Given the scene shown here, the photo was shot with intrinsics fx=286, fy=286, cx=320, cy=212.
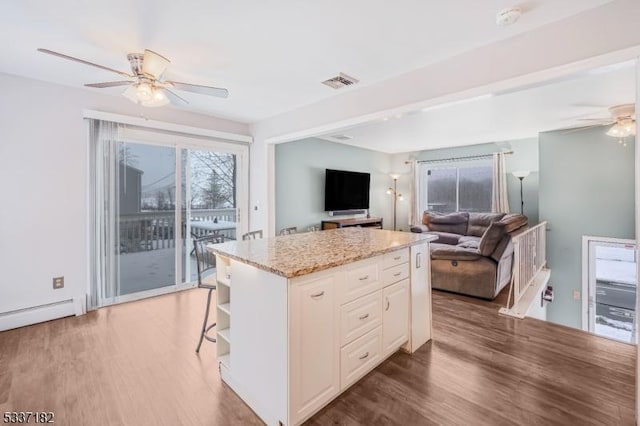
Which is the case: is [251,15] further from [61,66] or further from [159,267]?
[159,267]

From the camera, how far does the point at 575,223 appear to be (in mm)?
4770

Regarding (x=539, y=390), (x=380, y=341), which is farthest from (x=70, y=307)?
(x=539, y=390)

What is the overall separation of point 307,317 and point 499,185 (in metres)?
5.99

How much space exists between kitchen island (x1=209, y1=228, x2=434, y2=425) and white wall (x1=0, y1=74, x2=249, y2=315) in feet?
7.40

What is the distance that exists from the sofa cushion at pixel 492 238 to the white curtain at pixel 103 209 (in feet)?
14.9

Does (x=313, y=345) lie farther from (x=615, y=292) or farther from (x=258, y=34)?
(x=615, y=292)

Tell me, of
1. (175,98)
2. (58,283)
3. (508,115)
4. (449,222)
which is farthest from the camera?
(449,222)

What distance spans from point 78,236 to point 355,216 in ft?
15.9

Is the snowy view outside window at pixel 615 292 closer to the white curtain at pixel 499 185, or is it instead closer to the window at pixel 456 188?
the white curtain at pixel 499 185

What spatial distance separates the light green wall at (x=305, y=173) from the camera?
196 inches

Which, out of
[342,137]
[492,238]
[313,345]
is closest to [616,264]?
[492,238]

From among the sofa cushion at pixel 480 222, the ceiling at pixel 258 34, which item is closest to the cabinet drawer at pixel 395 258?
the ceiling at pixel 258 34

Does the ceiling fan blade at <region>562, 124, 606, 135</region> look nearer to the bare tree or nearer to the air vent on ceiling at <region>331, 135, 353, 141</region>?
the air vent on ceiling at <region>331, 135, 353, 141</region>

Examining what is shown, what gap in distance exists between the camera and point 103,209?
3.30 metres
